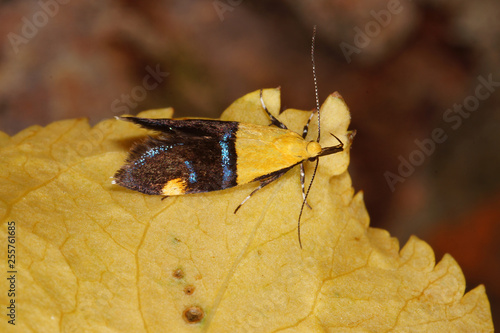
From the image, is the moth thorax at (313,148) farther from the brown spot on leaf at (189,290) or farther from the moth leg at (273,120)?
the brown spot on leaf at (189,290)

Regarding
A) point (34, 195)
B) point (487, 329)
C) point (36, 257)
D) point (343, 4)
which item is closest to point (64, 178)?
point (34, 195)

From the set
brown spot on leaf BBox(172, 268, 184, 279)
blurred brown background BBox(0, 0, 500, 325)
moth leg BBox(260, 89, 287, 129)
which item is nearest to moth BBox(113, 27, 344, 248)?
moth leg BBox(260, 89, 287, 129)

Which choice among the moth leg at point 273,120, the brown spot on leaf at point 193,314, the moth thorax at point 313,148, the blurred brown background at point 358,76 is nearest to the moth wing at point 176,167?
the moth leg at point 273,120

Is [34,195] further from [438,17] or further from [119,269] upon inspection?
[438,17]

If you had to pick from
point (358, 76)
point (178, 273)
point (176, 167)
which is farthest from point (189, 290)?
point (358, 76)

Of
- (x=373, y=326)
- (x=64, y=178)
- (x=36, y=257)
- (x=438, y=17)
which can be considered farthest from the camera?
(x=438, y=17)
